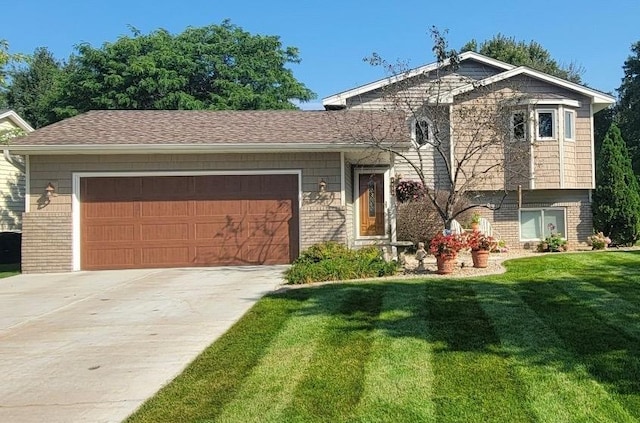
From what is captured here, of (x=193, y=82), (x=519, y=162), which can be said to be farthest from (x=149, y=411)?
(x=193, y=82)

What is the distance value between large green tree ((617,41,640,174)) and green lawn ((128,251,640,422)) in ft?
96.7

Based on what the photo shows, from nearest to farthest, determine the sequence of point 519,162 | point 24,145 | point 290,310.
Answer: point 290,310 → point 24,145 → point 519,162

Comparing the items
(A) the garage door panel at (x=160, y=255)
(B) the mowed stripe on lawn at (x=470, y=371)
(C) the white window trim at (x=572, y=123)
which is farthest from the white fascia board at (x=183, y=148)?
(C) the white window trim at (x=572, y=123)

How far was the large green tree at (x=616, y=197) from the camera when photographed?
16344 mm

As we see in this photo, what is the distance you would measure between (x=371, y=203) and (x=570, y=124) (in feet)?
24.2

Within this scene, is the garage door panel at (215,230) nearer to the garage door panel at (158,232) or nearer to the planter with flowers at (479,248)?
the garage door panel at (158,232)

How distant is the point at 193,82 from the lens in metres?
31.4

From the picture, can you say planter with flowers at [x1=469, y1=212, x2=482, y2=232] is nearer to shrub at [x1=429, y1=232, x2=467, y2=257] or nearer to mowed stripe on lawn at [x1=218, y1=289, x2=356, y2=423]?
shrub at [x1=429, y1=232, x2=467, y2=257]

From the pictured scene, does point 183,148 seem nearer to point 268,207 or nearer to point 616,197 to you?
point 268,207

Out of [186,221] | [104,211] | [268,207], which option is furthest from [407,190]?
[104,211]

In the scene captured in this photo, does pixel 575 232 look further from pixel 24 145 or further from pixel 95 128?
pixel 24 145

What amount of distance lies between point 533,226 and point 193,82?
21.7 metres

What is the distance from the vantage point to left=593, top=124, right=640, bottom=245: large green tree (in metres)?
16.3

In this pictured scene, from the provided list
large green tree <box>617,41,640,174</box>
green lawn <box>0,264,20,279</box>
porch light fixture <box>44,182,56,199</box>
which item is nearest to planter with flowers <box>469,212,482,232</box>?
porch light fixture <box>44,182,56,199</box>
